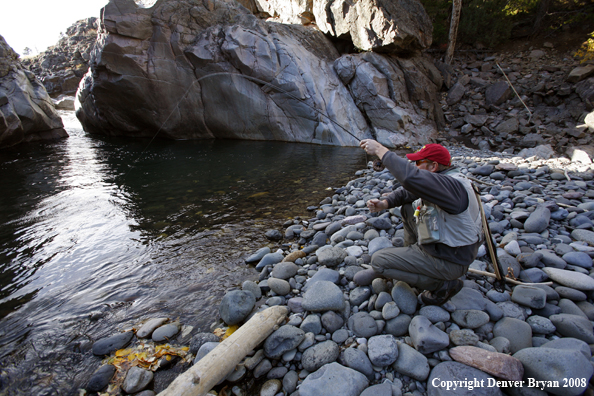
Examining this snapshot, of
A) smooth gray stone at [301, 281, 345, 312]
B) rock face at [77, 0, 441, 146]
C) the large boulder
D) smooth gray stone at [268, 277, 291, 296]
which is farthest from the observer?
the large boulder

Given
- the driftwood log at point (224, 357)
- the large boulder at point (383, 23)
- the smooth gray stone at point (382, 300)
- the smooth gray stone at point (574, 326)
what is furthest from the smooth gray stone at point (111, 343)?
the large boulder at point (383, 23)

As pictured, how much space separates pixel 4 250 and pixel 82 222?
124 centimetres

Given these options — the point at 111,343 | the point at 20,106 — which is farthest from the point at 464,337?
the point at 20,106

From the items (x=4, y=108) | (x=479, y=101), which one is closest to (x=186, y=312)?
(x=4, y=108)

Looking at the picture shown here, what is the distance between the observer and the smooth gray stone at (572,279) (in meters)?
2.59

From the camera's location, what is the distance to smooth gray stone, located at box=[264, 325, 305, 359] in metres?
2.42

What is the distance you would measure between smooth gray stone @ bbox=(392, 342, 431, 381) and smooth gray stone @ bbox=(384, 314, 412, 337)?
206 mm

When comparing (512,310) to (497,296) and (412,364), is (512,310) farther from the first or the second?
(412,364)

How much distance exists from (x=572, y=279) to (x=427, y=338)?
1.67 meters

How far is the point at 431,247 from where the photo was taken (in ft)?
8.27

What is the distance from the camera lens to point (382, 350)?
222cm

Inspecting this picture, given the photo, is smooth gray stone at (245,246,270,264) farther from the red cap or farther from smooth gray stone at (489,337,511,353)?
smooth gray stone at (489,337,511,353)

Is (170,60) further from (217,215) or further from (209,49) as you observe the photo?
(217,215)

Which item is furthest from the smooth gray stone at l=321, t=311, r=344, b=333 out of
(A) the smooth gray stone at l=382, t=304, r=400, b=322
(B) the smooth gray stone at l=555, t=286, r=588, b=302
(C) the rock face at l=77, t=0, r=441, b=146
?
(C) the rock face at l=77, t=0, r=441, b=146
